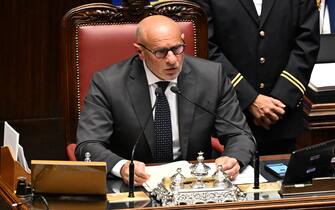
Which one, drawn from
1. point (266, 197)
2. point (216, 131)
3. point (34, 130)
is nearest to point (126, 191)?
point (266, 197)

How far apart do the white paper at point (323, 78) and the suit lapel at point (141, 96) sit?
3.66 ft

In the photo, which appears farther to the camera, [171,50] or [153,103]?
[153,103]

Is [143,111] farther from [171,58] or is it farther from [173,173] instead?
[173,173]

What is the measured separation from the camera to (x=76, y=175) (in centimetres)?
261

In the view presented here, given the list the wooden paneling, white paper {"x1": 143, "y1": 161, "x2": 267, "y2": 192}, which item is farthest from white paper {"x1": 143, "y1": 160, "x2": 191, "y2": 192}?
the wooden paneling

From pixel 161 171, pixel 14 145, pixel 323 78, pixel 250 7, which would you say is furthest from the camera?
pixel 323 78

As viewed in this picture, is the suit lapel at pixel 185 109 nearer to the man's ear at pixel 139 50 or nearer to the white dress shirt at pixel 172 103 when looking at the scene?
the white dress shirt at pixel 172 103

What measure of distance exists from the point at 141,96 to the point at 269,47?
700mm

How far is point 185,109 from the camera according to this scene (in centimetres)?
335

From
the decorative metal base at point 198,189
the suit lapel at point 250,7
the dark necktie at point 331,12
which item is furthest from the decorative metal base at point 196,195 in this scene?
the dark necktie at point 331,12

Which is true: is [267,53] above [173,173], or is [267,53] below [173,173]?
above

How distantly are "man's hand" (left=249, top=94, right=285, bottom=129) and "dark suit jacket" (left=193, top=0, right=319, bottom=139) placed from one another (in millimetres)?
33

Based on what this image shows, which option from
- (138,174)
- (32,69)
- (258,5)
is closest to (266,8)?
(258,5)

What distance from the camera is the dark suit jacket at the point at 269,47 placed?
12.1 ft
